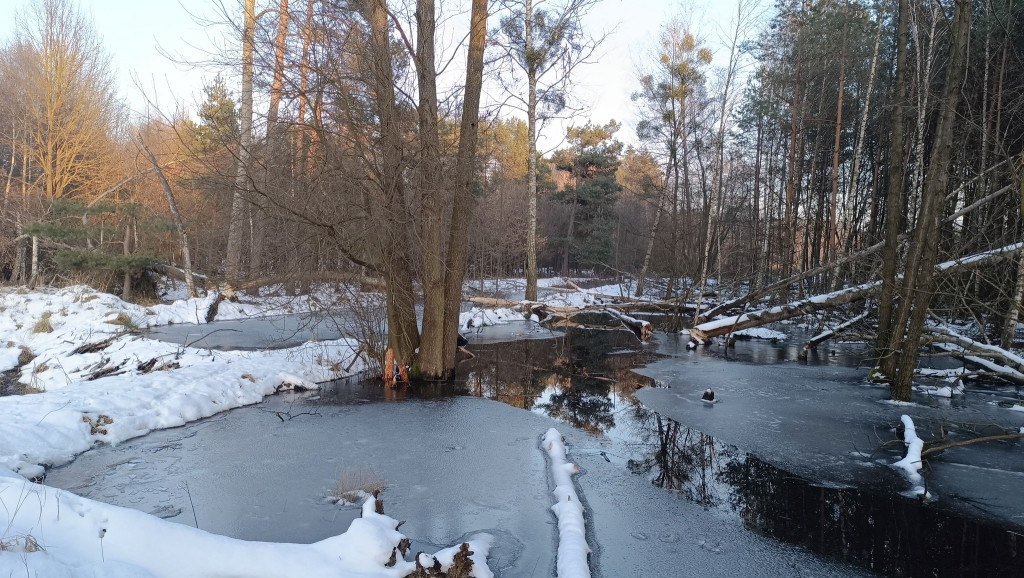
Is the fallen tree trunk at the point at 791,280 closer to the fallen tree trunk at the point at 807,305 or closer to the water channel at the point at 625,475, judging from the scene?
the fallen tree trunk at the point at 807,305

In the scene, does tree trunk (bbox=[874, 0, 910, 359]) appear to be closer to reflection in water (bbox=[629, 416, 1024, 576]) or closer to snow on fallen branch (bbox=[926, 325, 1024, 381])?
snow on fallen branch (bbox=[926, 325, 1024, 381])

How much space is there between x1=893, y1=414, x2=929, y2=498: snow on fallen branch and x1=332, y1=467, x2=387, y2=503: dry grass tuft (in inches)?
196

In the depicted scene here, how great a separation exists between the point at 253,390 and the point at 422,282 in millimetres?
3180

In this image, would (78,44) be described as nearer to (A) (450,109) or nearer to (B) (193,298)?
(B) (193,298)

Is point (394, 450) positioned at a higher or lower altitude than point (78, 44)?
lower

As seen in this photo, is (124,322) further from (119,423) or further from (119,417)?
(119,423)

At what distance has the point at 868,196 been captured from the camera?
85.0ft

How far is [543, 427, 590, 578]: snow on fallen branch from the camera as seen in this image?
3.76 metres

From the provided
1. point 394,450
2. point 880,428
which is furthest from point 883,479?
point 394,450

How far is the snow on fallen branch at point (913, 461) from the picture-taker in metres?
5.44

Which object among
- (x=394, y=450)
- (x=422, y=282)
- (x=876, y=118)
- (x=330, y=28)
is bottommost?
(x=394, y=450)

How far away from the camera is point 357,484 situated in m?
5.21

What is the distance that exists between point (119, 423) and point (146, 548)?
14.2ft

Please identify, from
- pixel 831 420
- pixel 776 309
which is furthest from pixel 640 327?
pixel 831 420
